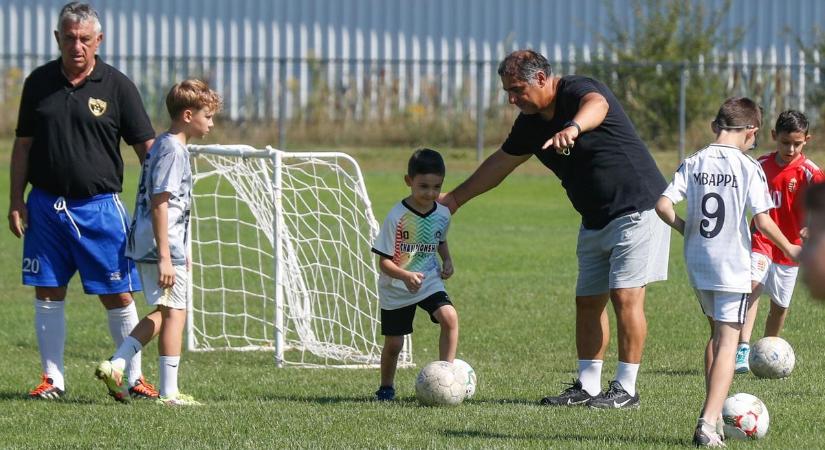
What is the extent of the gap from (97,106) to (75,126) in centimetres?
17

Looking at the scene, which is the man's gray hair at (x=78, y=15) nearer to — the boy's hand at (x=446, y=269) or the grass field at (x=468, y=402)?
the grass field at (x=468, y=402)

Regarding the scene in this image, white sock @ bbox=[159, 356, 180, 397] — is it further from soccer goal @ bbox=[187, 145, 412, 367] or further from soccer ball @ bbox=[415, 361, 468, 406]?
soccer goal @ bbox=[187, 145, 412, 367]

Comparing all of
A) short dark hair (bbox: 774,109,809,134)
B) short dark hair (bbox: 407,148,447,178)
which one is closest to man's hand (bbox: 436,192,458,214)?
short dark hair (bbox: 407,148,447,178)

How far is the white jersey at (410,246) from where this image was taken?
7.92 meters

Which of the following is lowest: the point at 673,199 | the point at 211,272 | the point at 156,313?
the point at 211,272

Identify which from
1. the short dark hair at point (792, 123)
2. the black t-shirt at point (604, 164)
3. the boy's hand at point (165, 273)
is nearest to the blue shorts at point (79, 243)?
the boy's hand at point (165, 273)

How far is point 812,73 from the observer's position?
27.5m

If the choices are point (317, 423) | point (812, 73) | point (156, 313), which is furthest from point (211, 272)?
Answer: point (812, 73)

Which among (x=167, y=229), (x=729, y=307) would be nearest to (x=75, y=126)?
(x=167, y=229)

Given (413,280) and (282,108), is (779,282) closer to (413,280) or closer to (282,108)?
(413,280)

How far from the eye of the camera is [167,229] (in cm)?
749

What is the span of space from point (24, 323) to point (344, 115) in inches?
691

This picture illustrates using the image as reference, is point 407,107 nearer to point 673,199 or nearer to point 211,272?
point 211,272

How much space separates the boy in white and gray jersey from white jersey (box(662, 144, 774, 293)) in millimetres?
2706
